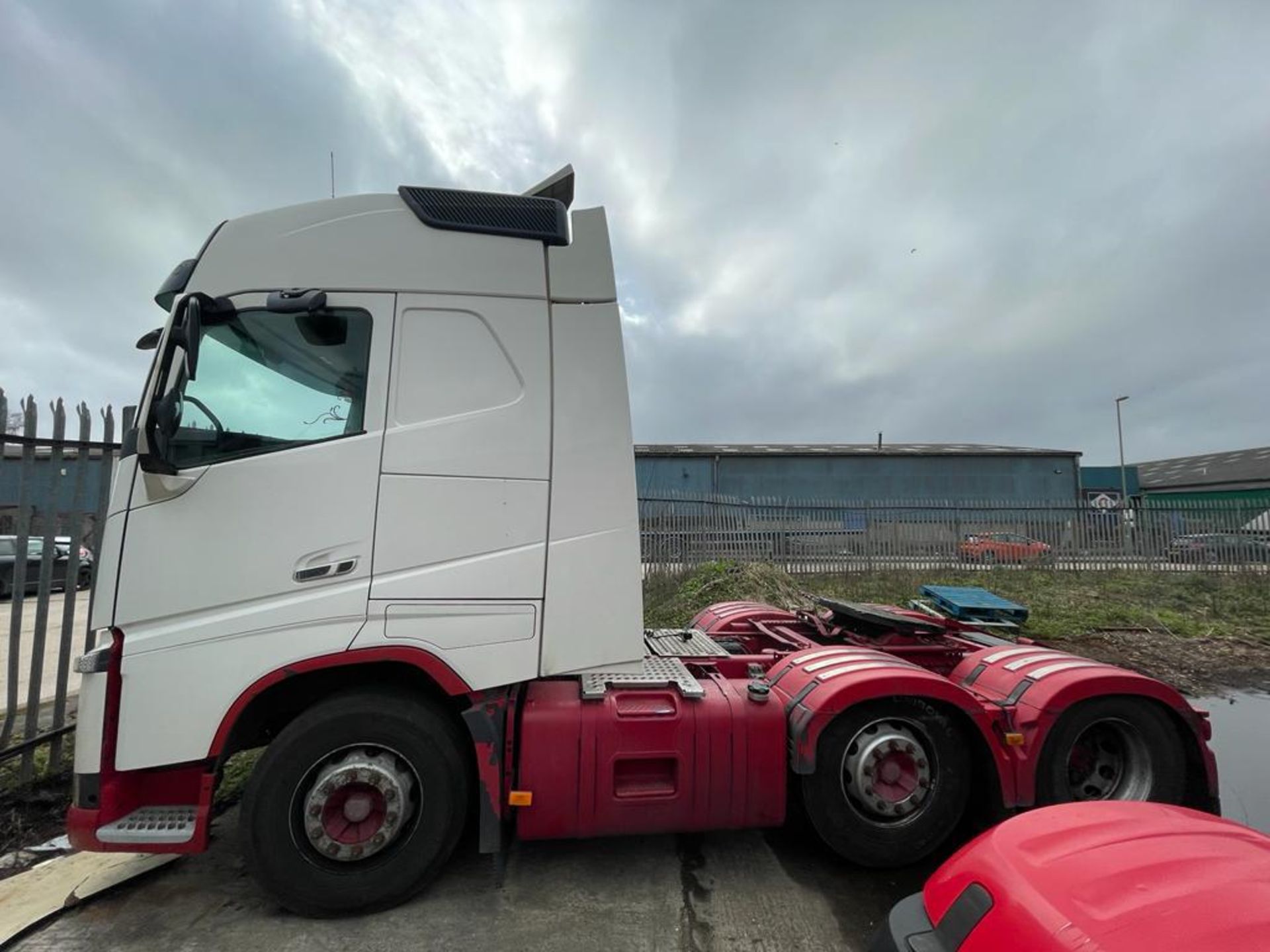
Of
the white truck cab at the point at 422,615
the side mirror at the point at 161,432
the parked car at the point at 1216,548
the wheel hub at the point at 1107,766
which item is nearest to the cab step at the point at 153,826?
the white truck cab at the point at 422,615

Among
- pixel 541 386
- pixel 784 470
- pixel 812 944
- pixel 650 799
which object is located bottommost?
pixel 812 944

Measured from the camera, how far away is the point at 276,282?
2.89m

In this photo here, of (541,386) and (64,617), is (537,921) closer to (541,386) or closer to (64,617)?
(541,386)

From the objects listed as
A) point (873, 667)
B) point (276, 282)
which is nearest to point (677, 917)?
point (873, 667)

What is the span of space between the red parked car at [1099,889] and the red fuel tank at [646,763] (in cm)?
153

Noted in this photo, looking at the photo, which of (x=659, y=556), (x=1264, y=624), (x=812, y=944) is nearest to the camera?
(x=812, y=944)

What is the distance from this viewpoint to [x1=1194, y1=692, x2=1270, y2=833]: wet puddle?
3967 millimetres

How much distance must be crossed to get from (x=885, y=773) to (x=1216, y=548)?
17776mm

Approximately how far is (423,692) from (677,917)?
157 cm

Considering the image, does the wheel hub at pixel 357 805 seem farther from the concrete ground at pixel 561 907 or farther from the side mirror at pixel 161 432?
the side mirror at pixel 161 432

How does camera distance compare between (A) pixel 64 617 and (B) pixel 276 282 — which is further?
(A) pixel 64 617

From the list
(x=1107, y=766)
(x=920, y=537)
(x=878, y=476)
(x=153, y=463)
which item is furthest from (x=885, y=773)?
(x=878, y=476)

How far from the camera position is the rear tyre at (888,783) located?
10.2 feet

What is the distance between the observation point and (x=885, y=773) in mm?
3182
